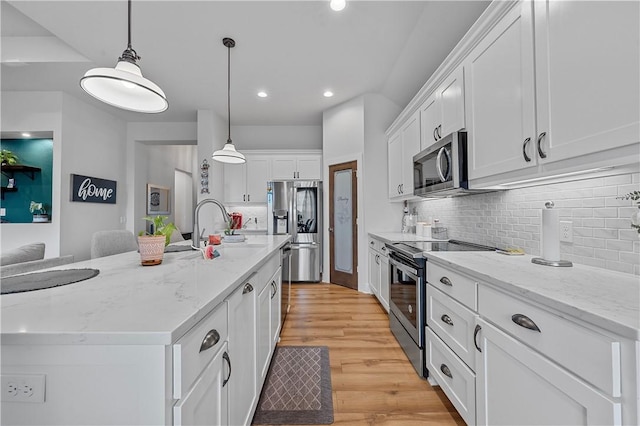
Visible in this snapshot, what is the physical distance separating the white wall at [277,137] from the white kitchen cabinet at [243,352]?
4.47 metres

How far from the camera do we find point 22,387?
2.00 ft

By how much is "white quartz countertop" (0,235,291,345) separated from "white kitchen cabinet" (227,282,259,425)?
12 centimetres

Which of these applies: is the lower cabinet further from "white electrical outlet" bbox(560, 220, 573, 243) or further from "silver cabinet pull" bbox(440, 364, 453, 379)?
"white electrical outlet" bbox(560, 220, 573, 243)

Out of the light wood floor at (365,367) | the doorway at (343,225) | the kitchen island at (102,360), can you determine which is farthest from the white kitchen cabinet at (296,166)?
the kitchen island at (102,360)

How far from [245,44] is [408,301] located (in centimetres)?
306

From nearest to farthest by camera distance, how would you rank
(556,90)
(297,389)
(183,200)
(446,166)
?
(556,90) → (297,389) → (446,166) → (183,200)

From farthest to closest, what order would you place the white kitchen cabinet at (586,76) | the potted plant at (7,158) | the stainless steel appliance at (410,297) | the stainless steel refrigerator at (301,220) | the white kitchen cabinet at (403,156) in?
the stainless steel refrigerator at (301,220)
the potted plant at (7,158)
the white kitchen cabinet at (403,156)
the stainless steel appliance at (410,297)
the white kitchen cabinet at (586,76)

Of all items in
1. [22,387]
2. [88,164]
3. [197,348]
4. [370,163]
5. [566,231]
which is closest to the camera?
[22,387]

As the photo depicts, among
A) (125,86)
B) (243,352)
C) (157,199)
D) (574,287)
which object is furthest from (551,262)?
(157,199)

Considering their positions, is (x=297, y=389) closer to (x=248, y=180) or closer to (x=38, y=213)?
(x=248, y=180)

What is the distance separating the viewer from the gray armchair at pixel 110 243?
217 cm

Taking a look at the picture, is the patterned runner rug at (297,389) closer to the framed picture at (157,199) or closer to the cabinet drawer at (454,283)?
the cabinet drawer at (454,283)

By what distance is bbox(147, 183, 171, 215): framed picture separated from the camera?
5.67m

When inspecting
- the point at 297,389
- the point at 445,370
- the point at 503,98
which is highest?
the point at 503,98
